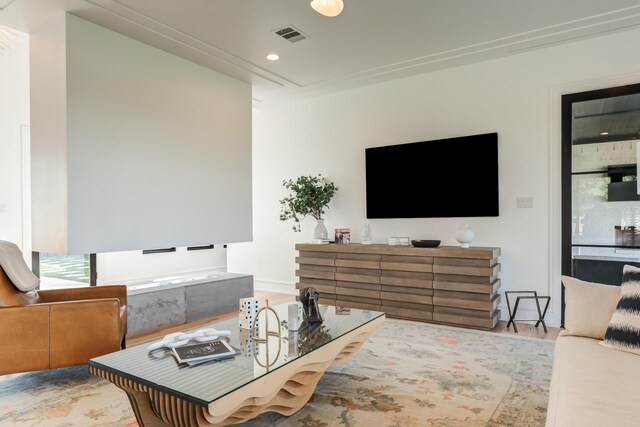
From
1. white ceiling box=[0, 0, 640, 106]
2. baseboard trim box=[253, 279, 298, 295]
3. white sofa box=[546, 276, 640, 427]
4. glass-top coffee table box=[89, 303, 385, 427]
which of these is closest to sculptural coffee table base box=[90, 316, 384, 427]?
glass-top coffee table box=[89, 303, 385, 427]

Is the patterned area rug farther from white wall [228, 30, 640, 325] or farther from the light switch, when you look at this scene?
the light switch

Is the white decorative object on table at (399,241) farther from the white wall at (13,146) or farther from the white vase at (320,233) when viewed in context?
the white wall at (13,146)

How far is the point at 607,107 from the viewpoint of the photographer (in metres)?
3.59

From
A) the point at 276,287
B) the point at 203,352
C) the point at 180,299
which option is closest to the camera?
the point at 203,352

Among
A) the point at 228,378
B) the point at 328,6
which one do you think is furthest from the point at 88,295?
the point at 328,6

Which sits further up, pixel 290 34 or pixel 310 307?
pixel 290 34

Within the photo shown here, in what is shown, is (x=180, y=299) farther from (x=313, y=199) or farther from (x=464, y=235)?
(x=464, y=235)

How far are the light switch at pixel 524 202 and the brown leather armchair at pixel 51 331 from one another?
12.0ft

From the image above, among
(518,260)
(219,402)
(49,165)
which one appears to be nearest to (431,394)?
(219,402)

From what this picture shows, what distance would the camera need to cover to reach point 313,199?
193 inches

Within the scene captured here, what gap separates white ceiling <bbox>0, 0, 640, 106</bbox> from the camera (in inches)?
121

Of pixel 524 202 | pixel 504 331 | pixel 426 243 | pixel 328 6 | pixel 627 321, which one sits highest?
pixel 328 6

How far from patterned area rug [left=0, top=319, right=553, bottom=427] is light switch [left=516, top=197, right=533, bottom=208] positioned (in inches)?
53.9

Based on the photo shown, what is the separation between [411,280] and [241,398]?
2795 mm
